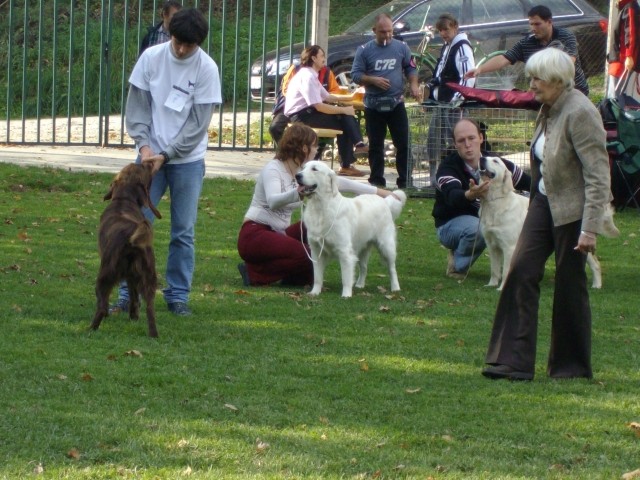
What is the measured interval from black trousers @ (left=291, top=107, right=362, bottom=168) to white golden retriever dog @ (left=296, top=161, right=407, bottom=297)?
550cm

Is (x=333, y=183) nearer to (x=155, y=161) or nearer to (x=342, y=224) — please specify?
(x=342, y=224)

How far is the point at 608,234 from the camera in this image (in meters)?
6.25

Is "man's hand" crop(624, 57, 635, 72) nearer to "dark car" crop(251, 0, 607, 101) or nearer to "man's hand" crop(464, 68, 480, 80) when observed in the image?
"man's hand" crop(464, 68, 480, 80)

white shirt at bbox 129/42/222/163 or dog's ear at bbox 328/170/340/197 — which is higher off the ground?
white shirt at bbox 129/42/222/163

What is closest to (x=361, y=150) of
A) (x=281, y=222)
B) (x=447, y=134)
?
(x=447, y=134)

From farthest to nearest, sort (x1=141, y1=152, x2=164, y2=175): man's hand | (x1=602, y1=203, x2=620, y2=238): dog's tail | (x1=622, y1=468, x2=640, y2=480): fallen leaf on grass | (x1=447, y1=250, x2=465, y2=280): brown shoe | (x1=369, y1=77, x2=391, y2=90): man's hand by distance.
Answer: (x1=369, y1=77, x2=391, y2=90): man's hand, (x1=447, y1=250, x2=465, y2=280): brown shoe, (x1=141, y1=152, x2=164, y2=175): man's hand, (x1=602, y1=203, x2=620, y2=238): dog's tail, (x1=622, y1=468, x2=640, y2=480): fallen leaf on grass

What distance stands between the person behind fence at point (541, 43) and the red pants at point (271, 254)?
4.47m

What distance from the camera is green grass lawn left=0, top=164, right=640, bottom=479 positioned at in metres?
4.93

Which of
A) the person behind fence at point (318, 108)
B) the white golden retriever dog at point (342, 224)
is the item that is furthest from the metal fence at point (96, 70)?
the white golden retriever dog at point (342, 224)

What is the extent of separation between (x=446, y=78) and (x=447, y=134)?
0.96m

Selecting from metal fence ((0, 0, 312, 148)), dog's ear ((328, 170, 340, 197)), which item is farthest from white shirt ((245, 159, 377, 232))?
metal fence ((0, 0, 312, 148))

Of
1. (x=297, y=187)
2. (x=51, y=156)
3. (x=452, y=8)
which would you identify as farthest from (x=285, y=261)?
(x=452, y=8)

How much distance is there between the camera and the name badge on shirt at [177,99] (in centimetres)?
757

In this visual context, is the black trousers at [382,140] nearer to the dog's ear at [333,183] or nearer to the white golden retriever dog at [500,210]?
the white golden retriever dog at [500,210]
